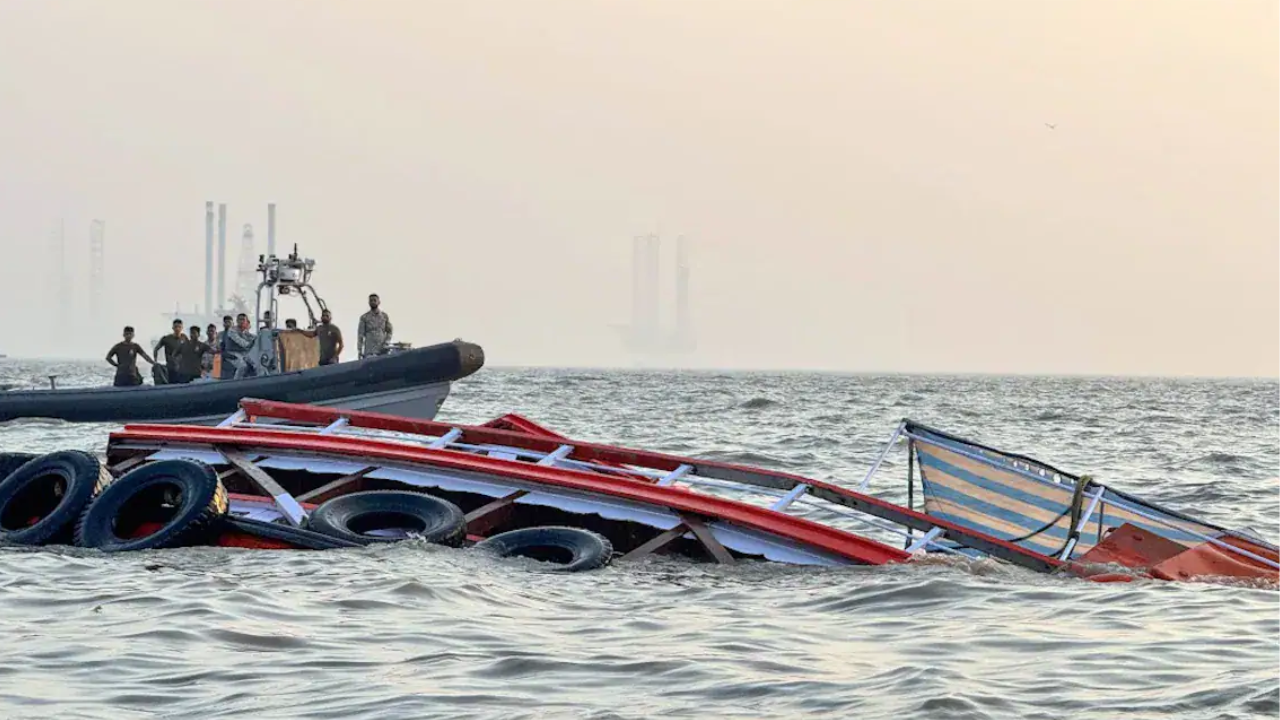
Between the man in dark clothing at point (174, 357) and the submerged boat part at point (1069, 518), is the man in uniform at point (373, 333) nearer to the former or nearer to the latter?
the man in dark clothing at point (174, 357)

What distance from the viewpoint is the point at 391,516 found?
12312mm

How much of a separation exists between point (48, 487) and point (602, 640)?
20.7 feet

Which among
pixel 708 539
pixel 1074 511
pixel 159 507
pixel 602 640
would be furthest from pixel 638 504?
pixel 602 640

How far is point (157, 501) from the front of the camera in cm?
1228

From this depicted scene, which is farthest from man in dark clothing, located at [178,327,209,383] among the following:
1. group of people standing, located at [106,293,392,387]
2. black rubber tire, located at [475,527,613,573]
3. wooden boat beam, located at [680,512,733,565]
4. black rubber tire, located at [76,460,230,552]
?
wooden boat beam, located at [680,512,733,565]

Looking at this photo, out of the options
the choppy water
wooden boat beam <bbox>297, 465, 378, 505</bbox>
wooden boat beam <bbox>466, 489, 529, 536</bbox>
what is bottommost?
the choppy water

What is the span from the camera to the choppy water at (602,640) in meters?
6.98

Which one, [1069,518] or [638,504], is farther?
[1069,518]

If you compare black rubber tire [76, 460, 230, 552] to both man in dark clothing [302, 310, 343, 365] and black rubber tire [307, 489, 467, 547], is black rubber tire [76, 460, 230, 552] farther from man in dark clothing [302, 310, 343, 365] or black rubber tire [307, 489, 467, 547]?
man in dark clothing [302, 310, 343, 365]

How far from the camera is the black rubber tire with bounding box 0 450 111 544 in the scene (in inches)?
482

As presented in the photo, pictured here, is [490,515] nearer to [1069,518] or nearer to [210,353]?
[1069,518]

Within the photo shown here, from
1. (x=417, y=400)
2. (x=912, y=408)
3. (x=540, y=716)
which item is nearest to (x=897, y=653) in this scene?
(x=540, y=716)

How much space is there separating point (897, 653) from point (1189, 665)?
148 centimetres

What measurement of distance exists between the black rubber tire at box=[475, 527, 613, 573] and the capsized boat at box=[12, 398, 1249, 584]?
0.05ft
